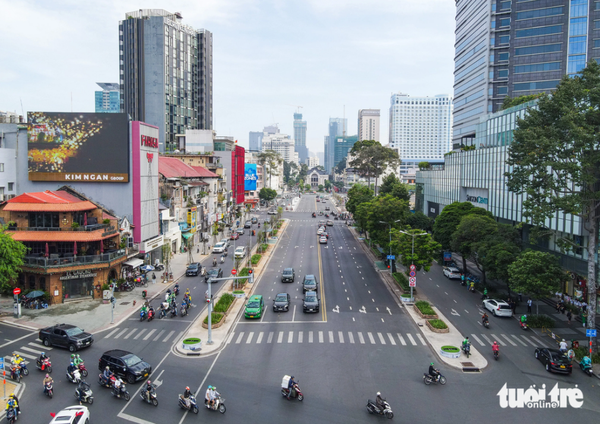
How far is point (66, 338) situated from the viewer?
35.3 meters

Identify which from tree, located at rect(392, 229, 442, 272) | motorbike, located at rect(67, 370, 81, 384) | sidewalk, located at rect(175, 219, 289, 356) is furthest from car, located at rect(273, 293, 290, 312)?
motorbike, located at rect(67, 370, 81, 384)

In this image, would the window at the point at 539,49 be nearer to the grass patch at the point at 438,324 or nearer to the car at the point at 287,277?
the car at the point at 287,277

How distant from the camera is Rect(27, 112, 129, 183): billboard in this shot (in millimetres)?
57812

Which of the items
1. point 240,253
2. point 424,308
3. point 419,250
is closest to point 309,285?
point 419,250

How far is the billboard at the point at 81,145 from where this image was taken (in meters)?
57.8

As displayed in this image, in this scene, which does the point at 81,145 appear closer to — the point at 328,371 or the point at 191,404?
the point at 191,404

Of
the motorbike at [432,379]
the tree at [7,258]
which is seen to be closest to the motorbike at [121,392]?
the motorbike at [432,379]

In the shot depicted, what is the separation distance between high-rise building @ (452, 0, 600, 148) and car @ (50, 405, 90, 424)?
3877 inches

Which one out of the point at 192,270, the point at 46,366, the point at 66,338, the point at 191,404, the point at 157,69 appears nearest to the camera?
the point at 191,404

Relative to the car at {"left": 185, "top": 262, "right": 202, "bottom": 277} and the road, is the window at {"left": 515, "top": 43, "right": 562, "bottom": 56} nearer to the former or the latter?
the road

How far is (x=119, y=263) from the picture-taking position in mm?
54781

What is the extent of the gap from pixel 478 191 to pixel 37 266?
70443 mm

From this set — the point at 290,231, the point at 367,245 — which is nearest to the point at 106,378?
the point at 367,245

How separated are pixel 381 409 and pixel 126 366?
16869 millimetres
